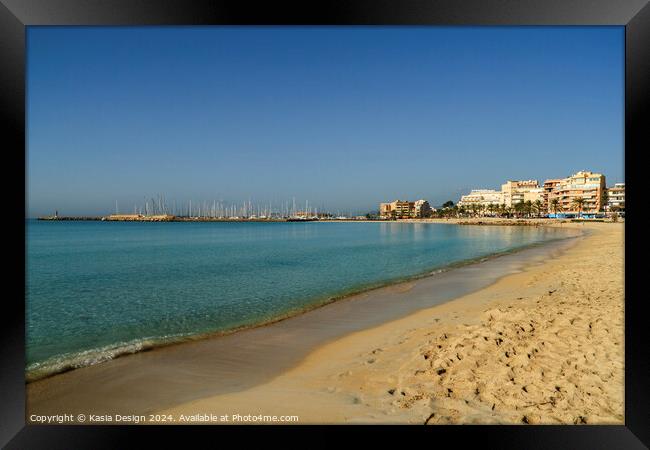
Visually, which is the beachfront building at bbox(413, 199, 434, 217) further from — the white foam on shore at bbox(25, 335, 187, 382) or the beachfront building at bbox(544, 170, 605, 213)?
the white foam on shore at bbox(25, 335, 187, 382)

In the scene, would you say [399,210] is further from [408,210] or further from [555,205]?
[555,205]

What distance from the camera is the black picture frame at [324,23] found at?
223 centimetres

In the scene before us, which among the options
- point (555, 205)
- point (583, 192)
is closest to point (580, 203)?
point (583, 192)

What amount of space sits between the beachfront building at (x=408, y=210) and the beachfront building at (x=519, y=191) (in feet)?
102

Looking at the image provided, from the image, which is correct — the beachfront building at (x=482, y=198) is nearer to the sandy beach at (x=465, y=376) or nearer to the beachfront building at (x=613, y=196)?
the beachfront building at (x=613, y=196)

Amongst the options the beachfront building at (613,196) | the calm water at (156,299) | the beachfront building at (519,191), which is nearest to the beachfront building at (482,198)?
the beachfront building at (519,191)

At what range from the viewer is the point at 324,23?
7.89 ft

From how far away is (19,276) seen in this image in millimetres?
2320

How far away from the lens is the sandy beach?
260 centimetres

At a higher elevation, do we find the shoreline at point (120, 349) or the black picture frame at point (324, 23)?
the black picture frame at point (324, 23)

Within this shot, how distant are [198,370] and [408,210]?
Result: 11715 centimetres

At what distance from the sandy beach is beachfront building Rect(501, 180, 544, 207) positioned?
82219 mm

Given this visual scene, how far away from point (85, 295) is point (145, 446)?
9.42 metres

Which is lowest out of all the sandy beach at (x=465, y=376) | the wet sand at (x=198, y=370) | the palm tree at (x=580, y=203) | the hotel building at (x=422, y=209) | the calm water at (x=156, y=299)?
the calm water at (x=156, y=299)
